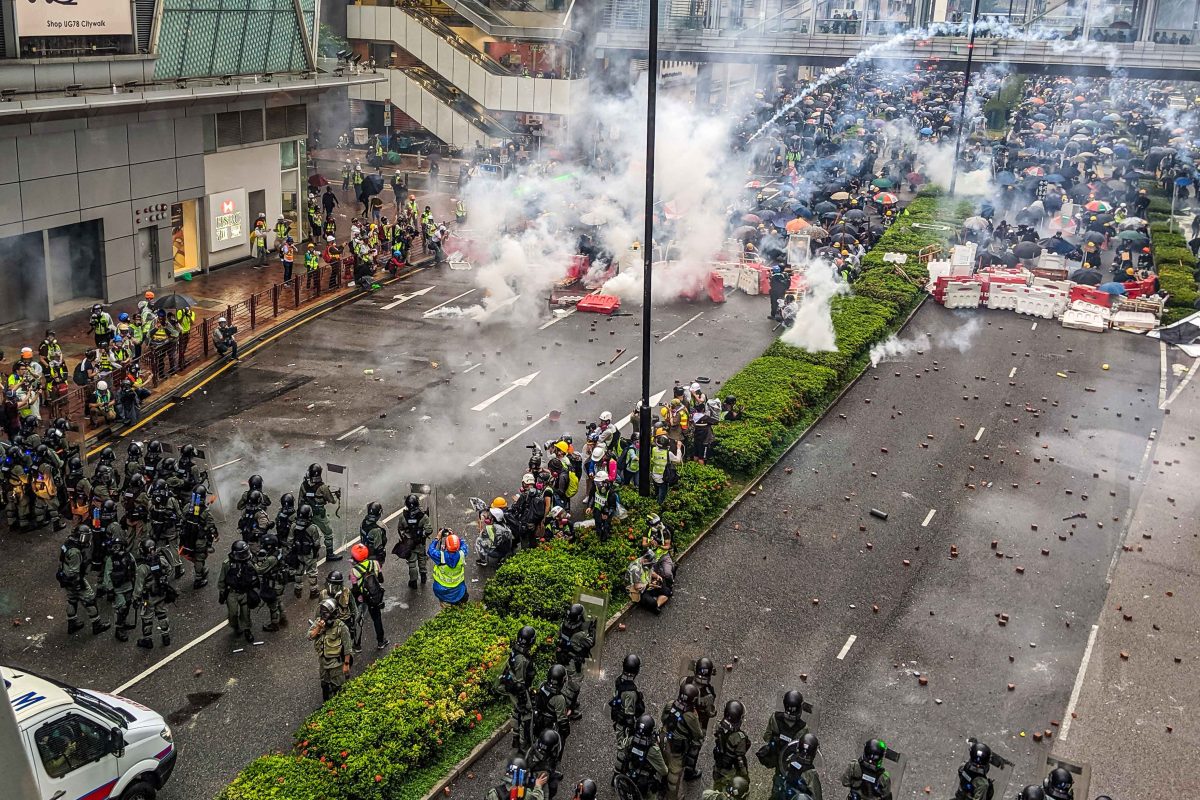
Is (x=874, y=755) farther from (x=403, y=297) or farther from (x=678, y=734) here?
(x=403, y=297)

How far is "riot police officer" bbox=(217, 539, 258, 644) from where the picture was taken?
13.1m

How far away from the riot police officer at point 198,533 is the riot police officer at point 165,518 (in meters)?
0.13

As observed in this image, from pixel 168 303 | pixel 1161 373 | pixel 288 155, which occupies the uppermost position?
pixel 288 155

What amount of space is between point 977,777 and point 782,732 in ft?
5.58

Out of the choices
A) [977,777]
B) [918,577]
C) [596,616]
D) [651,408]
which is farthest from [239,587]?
[918,577]

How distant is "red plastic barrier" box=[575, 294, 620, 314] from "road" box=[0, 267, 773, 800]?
44cm

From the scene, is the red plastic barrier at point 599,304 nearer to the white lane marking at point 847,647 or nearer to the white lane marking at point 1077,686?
the white lane marking at point 847,647

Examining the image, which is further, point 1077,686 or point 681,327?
point 681,327

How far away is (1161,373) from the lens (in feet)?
79.6

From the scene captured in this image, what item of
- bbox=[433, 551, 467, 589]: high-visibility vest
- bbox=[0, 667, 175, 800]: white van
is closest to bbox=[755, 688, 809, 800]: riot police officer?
bbox=[433, 551, 467, 589]: high-visibility vest

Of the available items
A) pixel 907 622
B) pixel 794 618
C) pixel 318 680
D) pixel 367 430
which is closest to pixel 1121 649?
pixel 907 622

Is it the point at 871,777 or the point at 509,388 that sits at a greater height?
Result: the point at 871,777

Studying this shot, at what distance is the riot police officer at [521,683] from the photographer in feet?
36.8

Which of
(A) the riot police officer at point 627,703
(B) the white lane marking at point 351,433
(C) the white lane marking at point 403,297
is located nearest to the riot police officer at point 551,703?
(A) the riot police officer at point 627,703
